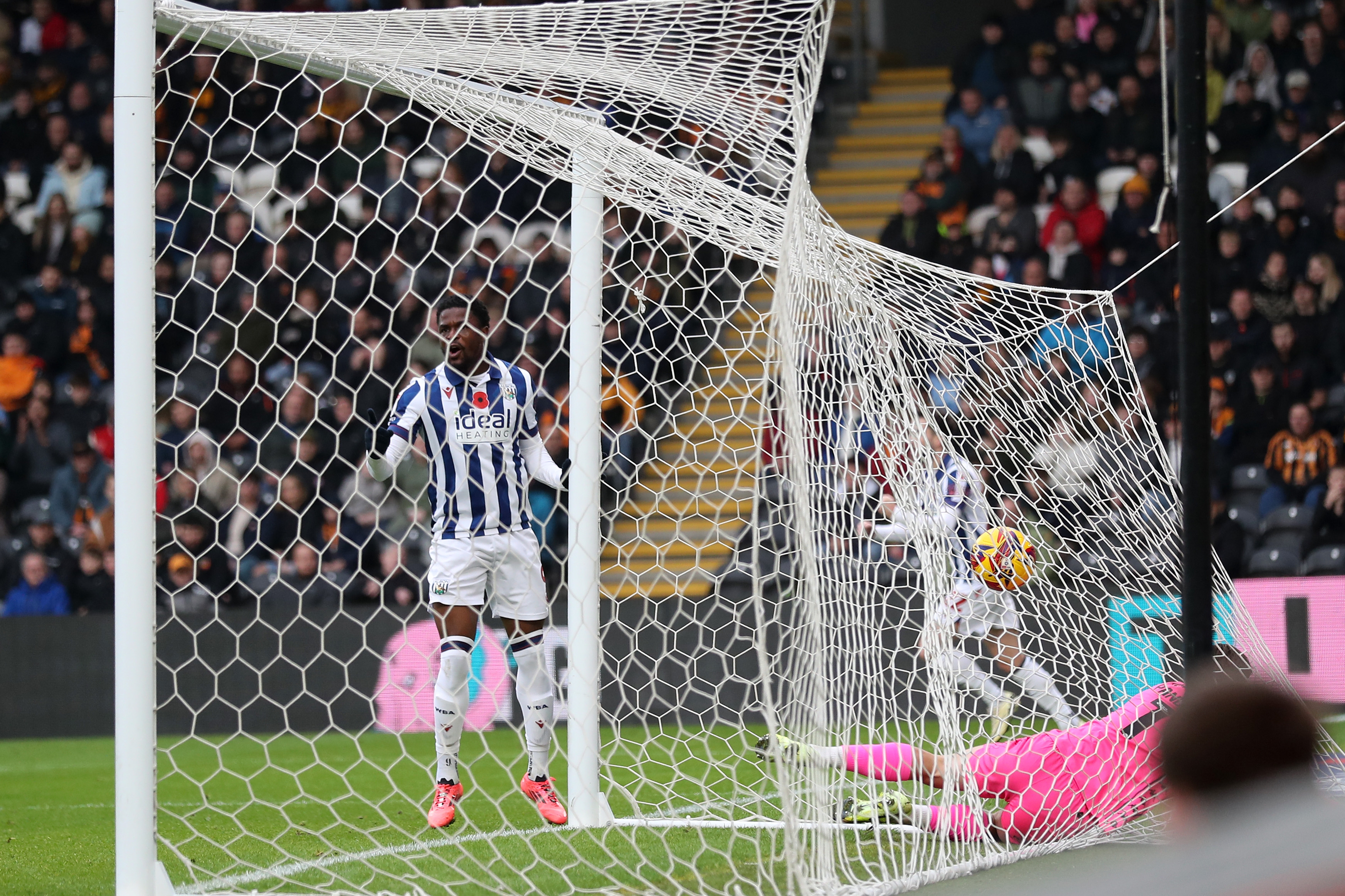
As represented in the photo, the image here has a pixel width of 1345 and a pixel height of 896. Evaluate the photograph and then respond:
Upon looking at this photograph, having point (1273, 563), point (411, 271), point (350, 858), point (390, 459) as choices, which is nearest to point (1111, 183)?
point (1273, 563)

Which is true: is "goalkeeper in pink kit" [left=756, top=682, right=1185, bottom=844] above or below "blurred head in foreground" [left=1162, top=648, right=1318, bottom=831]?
below

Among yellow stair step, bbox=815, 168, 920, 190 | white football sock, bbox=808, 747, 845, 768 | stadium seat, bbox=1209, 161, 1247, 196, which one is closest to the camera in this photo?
white football sock, bbox=808, 747, 845, 768

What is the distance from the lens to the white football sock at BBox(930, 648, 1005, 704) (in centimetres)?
Answer: 545

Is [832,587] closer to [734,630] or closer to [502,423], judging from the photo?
[502,423]

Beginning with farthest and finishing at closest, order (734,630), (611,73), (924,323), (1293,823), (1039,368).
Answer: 1. (734,630)
2. (1039,368)
3. (924,323)
4. (611,73)
5. (1293,823)

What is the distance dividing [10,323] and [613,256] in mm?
7478

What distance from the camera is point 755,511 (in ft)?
14.1

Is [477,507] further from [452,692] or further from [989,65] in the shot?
[989,65]

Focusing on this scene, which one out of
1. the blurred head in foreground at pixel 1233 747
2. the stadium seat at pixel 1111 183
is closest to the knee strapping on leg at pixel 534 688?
the blurred head in foreground at pixel 1233 747

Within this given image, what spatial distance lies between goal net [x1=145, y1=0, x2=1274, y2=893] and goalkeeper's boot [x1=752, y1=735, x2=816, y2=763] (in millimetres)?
12

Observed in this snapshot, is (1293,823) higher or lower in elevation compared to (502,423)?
lower

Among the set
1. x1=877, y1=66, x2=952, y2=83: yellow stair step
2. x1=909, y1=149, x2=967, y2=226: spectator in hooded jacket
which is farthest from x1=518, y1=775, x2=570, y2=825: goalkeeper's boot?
x1=877, y1=66, x2=952, y2=83: yellow stair step

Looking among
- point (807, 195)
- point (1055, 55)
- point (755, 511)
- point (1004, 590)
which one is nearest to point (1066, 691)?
point (1004, 590)

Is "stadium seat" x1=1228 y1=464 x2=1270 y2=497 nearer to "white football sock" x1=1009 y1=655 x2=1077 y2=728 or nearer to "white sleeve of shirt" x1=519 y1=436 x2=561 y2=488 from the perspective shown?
"white football sock" x1=1009 y1=655 x2=1077 y2=728
